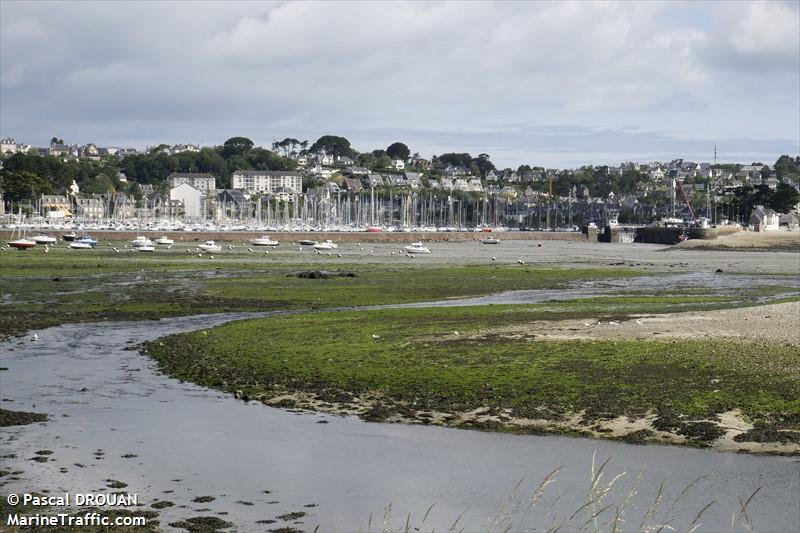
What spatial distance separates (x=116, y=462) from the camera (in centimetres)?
1756

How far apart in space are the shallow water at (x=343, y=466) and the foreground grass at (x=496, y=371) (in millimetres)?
1825

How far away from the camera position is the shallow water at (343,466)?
15.3 meters

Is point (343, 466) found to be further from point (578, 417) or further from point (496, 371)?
point (496, 371)

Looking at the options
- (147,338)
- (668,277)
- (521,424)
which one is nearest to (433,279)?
(668,277)

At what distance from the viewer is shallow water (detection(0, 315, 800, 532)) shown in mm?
15273

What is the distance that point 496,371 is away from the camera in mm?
25531

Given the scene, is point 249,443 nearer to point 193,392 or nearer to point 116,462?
point 116,462

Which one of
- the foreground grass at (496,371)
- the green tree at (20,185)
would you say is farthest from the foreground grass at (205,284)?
the green tree at (20,185)

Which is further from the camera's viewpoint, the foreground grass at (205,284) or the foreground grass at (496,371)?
the foreground grass at (205,284)

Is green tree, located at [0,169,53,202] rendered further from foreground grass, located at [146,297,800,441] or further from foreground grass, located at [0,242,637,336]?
foreground grass, located at [146,297,800,441]

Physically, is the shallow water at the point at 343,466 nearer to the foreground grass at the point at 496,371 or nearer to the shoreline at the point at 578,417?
the shoreline at the point at 578,417

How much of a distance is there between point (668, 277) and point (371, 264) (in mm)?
26035

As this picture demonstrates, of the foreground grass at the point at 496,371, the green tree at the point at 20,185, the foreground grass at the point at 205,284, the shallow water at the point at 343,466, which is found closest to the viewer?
the shallow water at the point at 343,466

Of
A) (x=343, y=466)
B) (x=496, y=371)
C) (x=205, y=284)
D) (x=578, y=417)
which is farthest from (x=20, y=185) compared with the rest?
(x=343, y=466)
